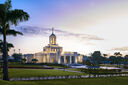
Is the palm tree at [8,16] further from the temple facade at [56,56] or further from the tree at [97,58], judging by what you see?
the temple facade at [56,56]

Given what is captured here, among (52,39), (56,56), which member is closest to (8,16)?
(56,56)

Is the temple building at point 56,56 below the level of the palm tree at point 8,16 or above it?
below

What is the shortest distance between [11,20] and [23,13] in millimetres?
2337

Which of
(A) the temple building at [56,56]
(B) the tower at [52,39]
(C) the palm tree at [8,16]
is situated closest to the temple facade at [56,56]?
(A) the temple building at [56,56]

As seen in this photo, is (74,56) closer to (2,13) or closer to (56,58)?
(56,58)

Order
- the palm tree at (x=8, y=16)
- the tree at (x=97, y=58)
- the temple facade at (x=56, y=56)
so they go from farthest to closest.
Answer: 1. the temple facade at (x=56, y=56)
2. the tree at (x=97, y=58)
3. the palm tree at (x=8, y=16)

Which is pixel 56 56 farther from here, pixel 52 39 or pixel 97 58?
pixel 97 58

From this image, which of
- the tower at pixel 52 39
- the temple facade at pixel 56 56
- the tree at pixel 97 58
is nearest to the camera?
the tree at pixel 97 58

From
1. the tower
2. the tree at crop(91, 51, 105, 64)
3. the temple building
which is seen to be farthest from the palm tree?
the tower

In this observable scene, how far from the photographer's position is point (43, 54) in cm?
16425

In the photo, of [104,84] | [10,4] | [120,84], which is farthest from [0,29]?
[120,84]

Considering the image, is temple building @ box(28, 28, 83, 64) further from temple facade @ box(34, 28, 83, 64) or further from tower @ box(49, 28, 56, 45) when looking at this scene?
tower @ box(49, 28, 56, 45)

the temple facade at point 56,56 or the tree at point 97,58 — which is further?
the temple facade at point 56,56

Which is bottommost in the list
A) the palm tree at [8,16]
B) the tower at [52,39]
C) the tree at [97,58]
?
the tree at [97,58]
